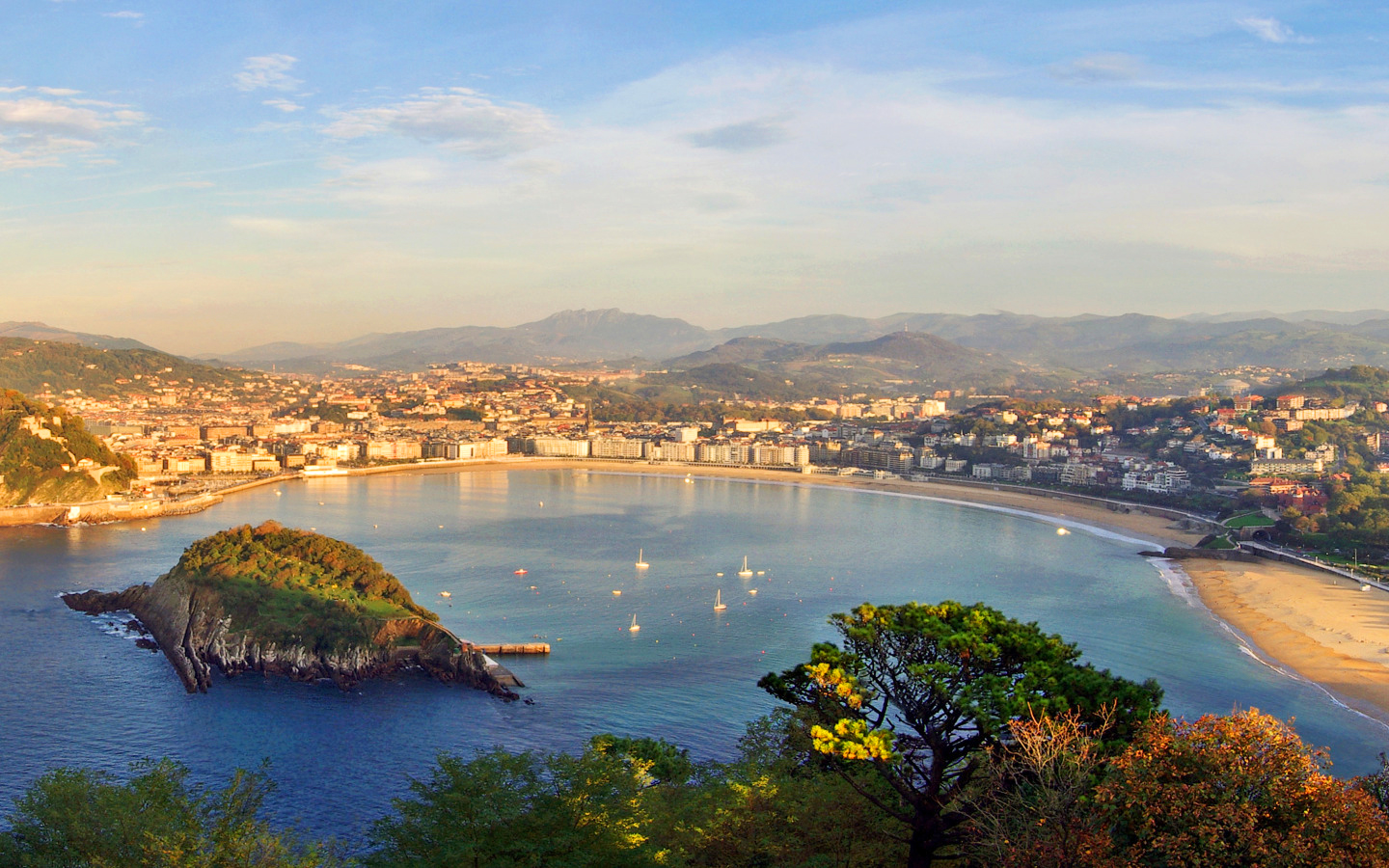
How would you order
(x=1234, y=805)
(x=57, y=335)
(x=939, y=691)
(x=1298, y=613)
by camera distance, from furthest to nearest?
1. (x=57, y=335)
2. (x=1298, y=613)
3. (x=939, y=691)
4. (x=1234, y=805)

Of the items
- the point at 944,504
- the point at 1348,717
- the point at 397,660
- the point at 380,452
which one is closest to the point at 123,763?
the point at 397,660

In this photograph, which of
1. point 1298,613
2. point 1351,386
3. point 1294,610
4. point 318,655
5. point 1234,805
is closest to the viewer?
point 1234,805

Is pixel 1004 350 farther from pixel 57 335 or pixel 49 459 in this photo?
pixel 49 459

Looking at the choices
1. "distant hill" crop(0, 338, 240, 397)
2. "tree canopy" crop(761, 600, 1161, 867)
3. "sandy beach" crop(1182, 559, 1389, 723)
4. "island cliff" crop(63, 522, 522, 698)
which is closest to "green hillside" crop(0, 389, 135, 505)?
"island cliff" crop(63, 522, 522, 698)

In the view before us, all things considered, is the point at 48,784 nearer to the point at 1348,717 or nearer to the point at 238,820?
the point at 238,820

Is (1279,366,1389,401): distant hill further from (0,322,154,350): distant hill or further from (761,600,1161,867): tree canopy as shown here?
(0,322,154,350): distant hill

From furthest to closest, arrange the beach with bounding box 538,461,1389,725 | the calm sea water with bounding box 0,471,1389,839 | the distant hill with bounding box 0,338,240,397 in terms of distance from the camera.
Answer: the distant hill with bounding box 0,338,240,397 → the beach with bounding box 538,461,1389,725 → the calm sea water with bounding box 0,471,1389,839

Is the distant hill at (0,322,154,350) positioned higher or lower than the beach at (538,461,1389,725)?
higher

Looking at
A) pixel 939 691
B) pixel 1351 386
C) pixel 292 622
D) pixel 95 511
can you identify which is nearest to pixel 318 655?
pixel 292 622
